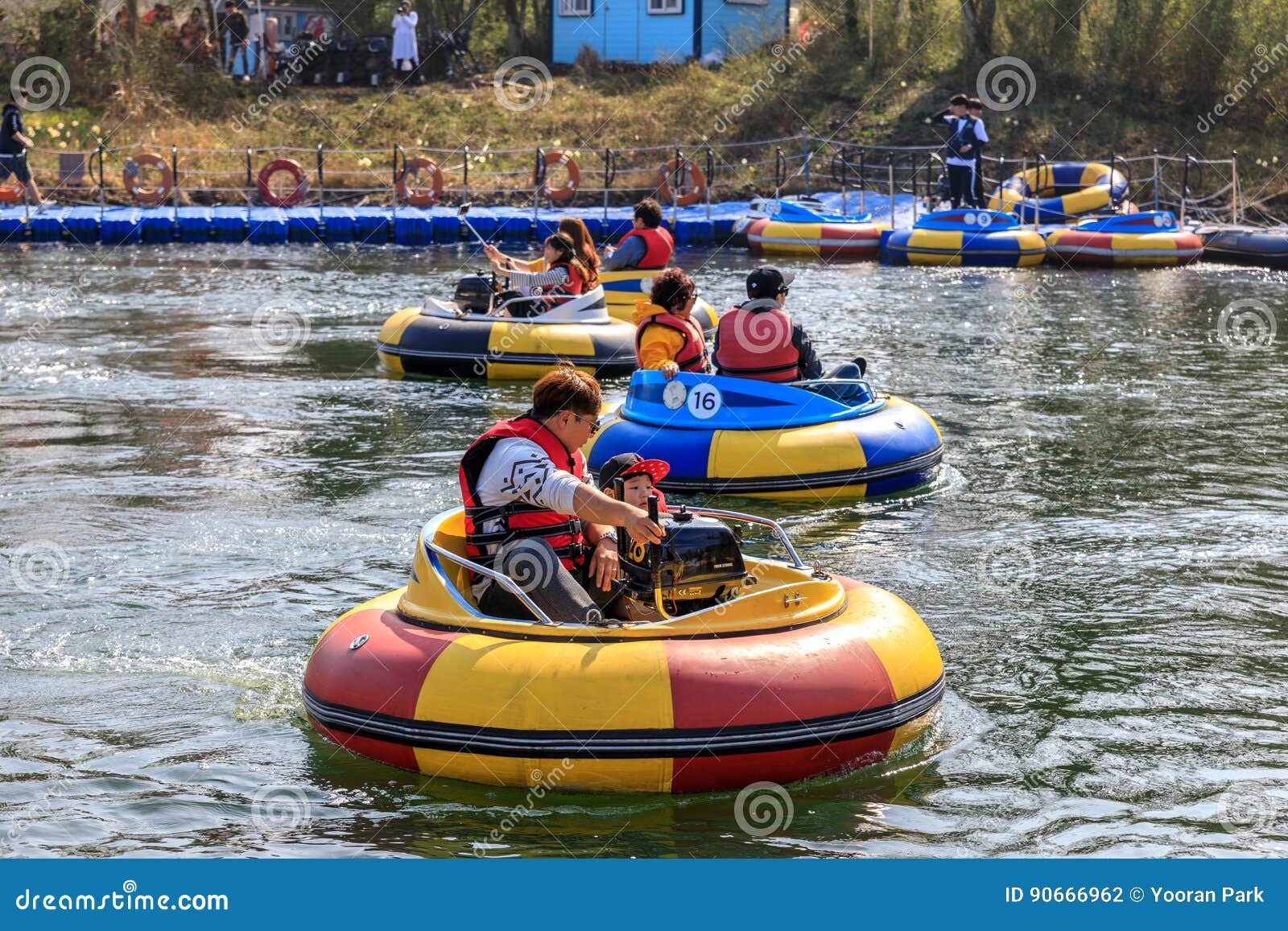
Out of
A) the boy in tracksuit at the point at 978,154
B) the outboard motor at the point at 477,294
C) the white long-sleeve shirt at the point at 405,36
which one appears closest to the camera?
the outboard motor at the point at 477,294

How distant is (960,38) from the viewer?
34875mm

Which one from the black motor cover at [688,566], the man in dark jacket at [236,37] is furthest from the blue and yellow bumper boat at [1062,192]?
the black motor cover at [688,566]

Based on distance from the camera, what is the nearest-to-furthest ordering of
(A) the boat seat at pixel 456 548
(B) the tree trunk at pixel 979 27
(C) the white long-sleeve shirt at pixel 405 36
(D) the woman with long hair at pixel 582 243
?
(A) the boat seat at pixel 456 548
(D) the woman with long hair at pixel 582 243
(B) the tree trunk at pixel 979 27
(C) the white long-sleeve shirt at pixel 405 36

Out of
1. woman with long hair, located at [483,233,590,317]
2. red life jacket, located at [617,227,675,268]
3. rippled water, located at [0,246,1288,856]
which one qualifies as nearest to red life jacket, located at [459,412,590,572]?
rippled water, located at [0,246,1288,856]

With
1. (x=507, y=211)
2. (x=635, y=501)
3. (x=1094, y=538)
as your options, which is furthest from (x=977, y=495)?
(x=507, y=211)

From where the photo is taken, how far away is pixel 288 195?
29484 millimetres

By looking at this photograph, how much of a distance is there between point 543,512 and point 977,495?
Answer: 17.5 feet

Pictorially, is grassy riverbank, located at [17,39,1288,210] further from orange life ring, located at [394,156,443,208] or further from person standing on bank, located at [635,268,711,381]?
person standing on bank, located at [635,268,711,381]

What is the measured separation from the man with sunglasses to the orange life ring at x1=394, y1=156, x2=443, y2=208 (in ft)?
75.5

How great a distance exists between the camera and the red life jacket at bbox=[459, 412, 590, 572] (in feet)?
21.4

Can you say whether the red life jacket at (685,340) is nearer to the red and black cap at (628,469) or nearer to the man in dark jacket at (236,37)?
the red and black cap at (628,469)

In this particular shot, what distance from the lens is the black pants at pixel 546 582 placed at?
648 cm

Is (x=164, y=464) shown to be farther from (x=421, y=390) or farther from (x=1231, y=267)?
(x=1231, y=267)

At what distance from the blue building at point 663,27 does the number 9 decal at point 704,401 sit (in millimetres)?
26417
